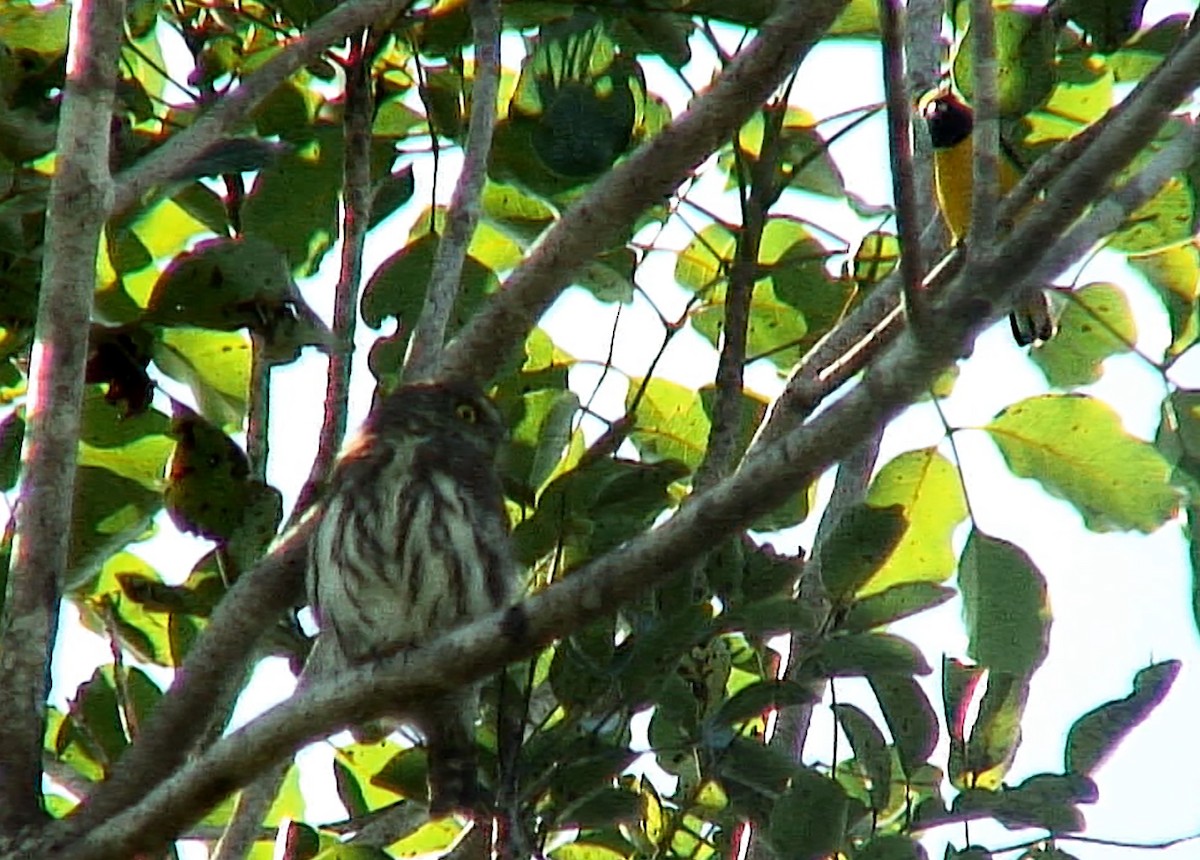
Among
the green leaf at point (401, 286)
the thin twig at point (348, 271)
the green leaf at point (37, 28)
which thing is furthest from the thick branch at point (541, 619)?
the green leaf at point (37, 28)

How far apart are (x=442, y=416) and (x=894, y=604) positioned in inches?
44.2

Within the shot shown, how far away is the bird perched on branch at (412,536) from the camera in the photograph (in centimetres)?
424

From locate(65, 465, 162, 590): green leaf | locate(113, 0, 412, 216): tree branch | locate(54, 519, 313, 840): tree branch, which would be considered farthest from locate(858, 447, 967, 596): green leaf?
locate(65, 465, 162, 590): green leaf

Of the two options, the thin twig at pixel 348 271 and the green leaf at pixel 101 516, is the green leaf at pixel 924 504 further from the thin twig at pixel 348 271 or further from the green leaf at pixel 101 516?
the green leaf at pixel 101 516

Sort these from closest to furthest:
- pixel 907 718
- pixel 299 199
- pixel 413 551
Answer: pixel 907 718 < pixel 299 199 < pixel 413 551

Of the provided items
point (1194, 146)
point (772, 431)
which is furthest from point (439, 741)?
point (1194, 146)

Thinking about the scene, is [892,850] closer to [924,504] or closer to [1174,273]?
[924,504]

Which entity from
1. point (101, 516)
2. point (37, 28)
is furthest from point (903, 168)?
point (37, 28)

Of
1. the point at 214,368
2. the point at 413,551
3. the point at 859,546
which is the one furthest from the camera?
the point at 413,551

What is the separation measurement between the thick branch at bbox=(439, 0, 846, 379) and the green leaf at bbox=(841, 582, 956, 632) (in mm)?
671

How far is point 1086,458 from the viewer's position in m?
3.92

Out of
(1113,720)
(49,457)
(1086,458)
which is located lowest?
(1113,720)

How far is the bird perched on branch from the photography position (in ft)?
13.9

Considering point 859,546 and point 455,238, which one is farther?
point 455,238
